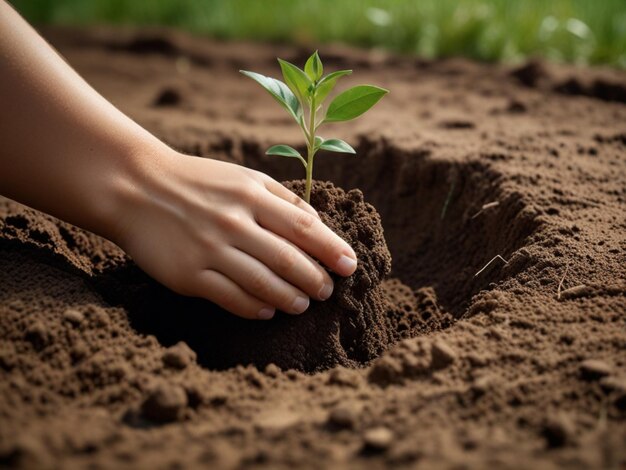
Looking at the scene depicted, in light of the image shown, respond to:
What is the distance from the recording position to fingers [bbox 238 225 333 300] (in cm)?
142

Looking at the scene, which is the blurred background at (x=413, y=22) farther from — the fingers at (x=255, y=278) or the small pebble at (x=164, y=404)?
the small pebble at (x=164, y=404)

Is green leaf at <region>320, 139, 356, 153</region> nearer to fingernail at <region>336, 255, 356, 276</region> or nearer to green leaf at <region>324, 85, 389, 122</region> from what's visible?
green leaf at <region>324, 85, 389, 122</region>

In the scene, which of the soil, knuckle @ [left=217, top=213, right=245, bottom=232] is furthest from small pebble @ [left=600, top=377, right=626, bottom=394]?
knuckle @ [left=217, top=213, right=245, bottom=232]

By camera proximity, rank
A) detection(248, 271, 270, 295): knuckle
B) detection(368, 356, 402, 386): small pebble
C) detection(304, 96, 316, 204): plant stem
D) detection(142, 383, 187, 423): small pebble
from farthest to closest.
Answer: detection(304, 96, 316, 204): plant stem < detection(248, 271, 270, 295): knuckle < detection(368, 356, 402, 386): small pebble < detection(142, 383, 187, 423): small pebble

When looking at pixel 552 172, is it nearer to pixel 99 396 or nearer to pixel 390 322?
pixel 390 322

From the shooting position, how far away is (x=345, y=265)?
1477 mm

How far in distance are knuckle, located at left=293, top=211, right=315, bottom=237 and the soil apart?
171 millimetres

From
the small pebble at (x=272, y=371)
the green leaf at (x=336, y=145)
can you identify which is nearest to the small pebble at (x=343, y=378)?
the small pebble at (x=272, y=371)

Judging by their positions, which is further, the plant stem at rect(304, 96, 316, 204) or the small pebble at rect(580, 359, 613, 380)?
the plant stem at rect(304, 96, 316, 204)

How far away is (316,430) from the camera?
44.5 inches

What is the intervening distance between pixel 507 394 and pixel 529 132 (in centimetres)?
154

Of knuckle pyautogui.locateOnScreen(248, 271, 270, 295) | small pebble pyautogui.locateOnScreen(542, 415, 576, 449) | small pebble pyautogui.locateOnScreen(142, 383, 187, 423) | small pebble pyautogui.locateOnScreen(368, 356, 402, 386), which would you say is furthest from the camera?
knuckle pyautogui.locateOnScreen(248, 271, 270, 295)

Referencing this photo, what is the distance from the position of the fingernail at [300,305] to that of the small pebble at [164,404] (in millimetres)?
356

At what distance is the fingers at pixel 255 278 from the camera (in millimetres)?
1407
